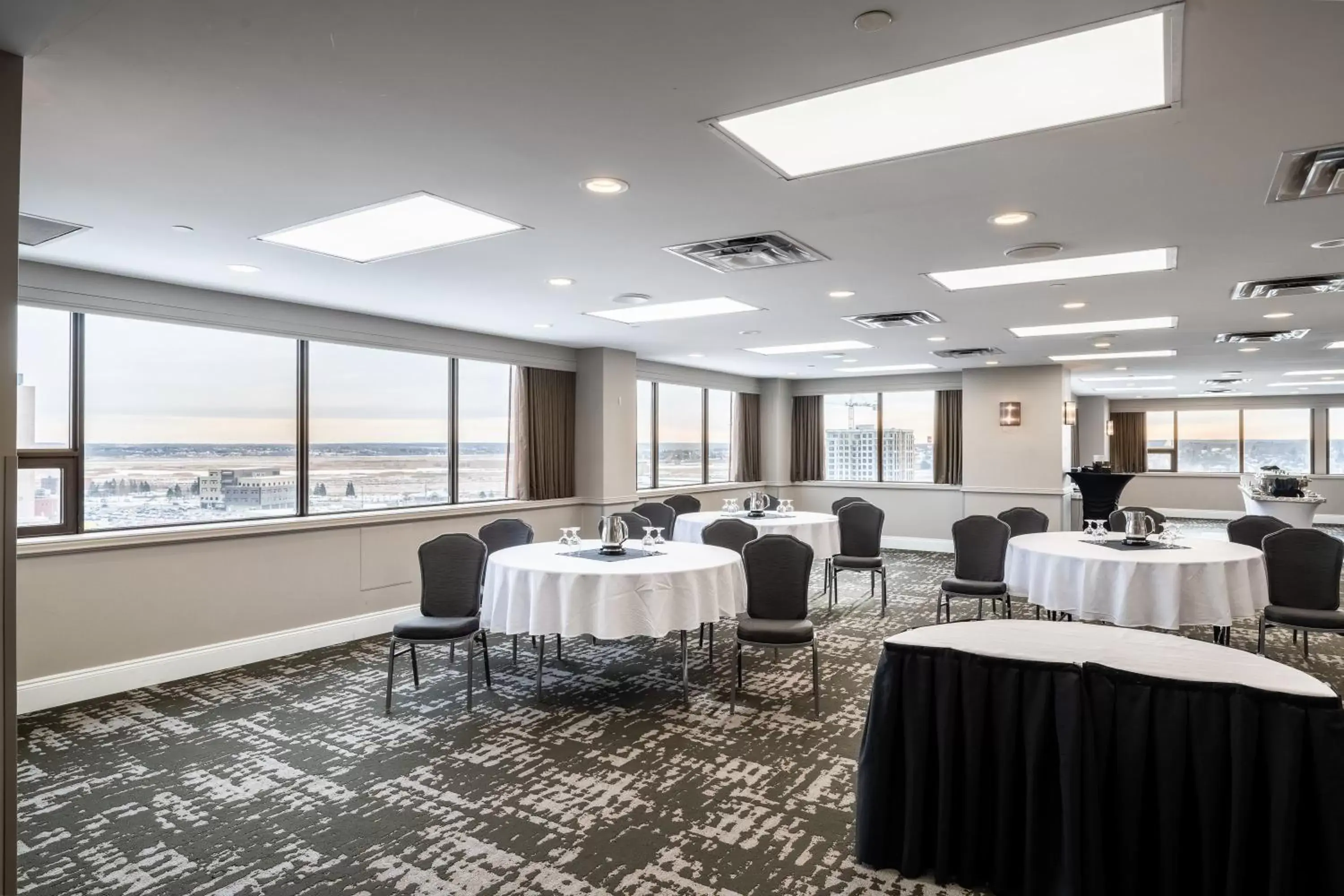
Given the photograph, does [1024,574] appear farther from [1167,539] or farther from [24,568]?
[24,568]

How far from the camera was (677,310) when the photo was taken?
21.4 feet

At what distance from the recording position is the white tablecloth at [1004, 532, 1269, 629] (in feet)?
16.6

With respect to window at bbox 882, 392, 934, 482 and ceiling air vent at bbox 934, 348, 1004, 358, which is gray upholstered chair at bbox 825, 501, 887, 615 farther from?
window at bbox 882, 392, 934, 482

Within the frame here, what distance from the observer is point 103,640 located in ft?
16.5

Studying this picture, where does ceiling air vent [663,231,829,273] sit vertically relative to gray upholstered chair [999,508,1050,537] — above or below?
above

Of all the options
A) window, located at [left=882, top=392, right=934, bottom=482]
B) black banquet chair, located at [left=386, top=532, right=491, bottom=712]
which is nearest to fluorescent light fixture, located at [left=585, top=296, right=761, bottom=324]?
black banquet chair, located at [left=386, top=532, right=491, bottom=712]

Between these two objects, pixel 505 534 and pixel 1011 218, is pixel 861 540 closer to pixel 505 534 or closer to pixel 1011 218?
pixel 505 534

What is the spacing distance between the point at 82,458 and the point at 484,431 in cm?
361

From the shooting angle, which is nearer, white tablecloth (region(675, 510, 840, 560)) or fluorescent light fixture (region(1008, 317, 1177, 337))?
→ fluorescent light fixture (region(1008, 317, 1177, 337))

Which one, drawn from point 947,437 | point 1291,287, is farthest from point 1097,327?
point 947,437

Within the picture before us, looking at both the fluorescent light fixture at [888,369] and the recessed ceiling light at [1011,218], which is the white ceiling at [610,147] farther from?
the fluorescent light fixture at [888,369]

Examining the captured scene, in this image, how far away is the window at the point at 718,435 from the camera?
12.0 meters

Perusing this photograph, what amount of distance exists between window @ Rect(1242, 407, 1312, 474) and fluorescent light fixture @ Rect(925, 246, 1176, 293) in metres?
16.0

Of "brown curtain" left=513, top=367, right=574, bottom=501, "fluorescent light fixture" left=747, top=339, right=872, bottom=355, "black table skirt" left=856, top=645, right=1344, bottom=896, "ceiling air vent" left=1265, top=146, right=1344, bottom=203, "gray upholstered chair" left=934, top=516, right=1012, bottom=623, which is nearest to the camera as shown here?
"black table skirt" left=856, top=645, right=1344, bottom=896
